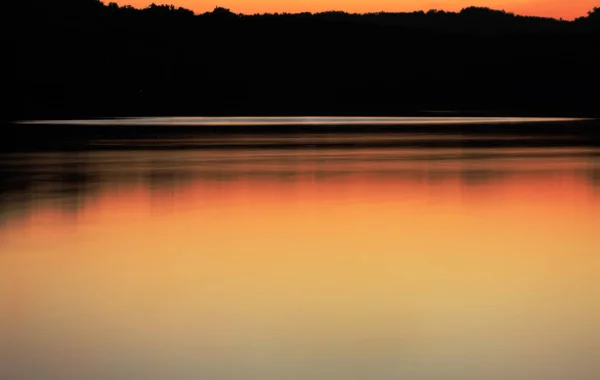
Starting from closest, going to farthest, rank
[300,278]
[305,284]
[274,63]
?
[305,284], [300,278], [274,63]

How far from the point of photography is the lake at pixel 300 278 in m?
8.14

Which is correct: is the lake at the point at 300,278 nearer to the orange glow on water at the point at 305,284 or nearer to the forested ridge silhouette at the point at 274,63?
the orange glow on water at the point at 305,284

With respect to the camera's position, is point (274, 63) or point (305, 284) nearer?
point (305, 284)

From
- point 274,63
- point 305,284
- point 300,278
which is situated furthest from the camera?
point 274,63

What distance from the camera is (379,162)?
3072 cm

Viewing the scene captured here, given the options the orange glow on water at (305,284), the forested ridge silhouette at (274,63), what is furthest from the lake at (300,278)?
the forested ridge silhouette at (274,63)

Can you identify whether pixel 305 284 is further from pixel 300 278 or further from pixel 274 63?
pixel 274 63

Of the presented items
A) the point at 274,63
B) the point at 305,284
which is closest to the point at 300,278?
the point at 305,284

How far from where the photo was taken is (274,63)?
154 meters

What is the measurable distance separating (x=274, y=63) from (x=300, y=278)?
14355cm

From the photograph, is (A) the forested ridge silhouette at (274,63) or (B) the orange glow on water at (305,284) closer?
(B) the orange glow on water at (305,284)

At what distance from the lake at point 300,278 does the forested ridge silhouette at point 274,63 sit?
361 ft

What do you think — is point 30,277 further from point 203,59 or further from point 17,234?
point 203,59

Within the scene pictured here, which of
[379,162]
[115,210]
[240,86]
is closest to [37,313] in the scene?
[115,210]
